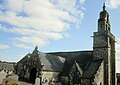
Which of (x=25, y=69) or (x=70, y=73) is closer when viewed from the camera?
(x=70, y=73)

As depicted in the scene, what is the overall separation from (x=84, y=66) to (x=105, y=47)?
18.0 ft

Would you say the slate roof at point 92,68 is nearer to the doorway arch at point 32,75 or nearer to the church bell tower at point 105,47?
the church bell tower at point 105,47

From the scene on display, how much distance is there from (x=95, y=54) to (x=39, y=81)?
1186cm

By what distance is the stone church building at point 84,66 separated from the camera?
39312 mm

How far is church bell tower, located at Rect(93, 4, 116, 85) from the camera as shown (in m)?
40.2

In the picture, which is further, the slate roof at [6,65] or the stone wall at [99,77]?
the slate roof at [6,65]

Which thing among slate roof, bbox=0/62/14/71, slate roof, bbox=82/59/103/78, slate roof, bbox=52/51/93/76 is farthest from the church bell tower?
slate roof, bbox=0/62/14/71

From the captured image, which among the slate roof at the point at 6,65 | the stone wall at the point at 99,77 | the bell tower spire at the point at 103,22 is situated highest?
the bell tower spire at the point at 103,22

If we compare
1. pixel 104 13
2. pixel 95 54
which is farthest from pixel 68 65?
pixel 104 13

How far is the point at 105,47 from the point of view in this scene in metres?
40.8

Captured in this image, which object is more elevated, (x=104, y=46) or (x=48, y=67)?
(x=104, y=46)

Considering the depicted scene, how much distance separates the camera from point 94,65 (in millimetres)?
39750

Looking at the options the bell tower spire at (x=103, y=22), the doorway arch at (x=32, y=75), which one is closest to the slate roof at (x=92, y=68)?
the bell tower spire at (x=103, y=22)

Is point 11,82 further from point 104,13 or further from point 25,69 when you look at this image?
point 104,13
